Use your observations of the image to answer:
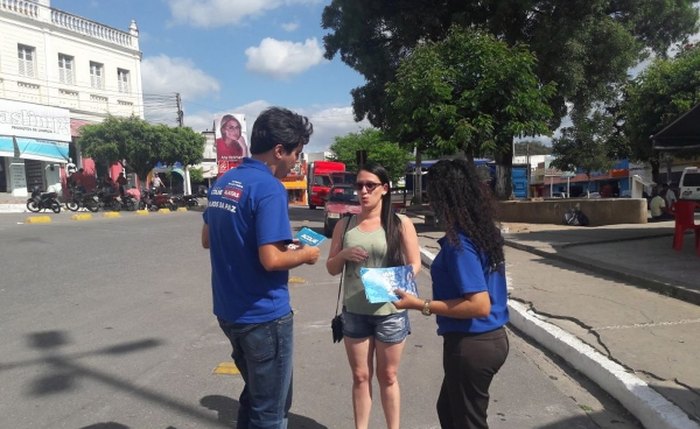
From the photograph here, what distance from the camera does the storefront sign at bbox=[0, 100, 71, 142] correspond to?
2314 cm

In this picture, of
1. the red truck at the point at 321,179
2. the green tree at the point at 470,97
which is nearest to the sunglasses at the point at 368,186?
the green tree at the point at 470,97

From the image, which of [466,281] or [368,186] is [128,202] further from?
[466,281]

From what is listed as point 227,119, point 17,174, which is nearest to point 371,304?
point 227,119

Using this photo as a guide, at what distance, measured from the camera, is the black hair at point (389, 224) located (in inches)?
129

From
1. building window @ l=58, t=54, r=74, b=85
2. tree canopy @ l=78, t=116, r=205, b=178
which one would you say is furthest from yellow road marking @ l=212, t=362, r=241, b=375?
building window @ l=58, t=54, r=74, b=85

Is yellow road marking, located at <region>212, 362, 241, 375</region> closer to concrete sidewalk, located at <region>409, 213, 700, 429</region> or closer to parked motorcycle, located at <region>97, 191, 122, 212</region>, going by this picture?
concrete sidewalk, located at <region>409, 213, 700, 429</region>

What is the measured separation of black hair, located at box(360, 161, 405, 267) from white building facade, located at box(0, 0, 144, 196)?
79.0ft

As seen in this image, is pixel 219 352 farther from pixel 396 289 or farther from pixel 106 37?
pixel 106 37

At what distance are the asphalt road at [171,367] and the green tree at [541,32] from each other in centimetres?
1297

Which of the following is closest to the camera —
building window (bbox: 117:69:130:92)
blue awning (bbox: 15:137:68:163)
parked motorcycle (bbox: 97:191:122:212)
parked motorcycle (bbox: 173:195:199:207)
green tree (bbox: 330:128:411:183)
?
blue awning (bbox: 15:137:68:163)

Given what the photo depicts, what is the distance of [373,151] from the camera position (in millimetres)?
58344

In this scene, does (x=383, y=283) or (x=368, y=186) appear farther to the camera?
(x=368, y=186)

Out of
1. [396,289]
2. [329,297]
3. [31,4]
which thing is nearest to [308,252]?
[396,289]

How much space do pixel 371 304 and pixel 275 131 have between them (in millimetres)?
1197
